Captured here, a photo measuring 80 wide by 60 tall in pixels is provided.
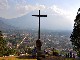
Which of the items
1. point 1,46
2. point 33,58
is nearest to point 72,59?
point 33,58

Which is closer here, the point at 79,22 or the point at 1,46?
the point at 79,22

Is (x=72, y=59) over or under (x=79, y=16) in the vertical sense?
under

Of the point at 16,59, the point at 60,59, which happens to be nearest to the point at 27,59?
the point at 16,59

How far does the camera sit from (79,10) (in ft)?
120

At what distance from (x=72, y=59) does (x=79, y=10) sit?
430 inches

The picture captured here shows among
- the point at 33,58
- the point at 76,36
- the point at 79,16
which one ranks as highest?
the point at 79,16

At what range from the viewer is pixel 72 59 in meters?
27.8

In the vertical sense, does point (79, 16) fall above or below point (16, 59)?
above

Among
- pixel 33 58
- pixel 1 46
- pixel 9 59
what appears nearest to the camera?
pixel 9 59

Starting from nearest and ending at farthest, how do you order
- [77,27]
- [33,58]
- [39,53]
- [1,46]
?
[39,53] → [33,58] → [77,27] → [1,46]

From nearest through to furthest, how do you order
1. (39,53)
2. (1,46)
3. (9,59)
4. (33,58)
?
1. (39,53)
2. (9,59)
3. (33,58)
4. (1,46)

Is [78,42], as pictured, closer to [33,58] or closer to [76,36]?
[76,36]

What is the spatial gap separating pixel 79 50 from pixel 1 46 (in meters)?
17.8

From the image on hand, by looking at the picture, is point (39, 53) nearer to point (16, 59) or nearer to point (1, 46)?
point (16, 59)
